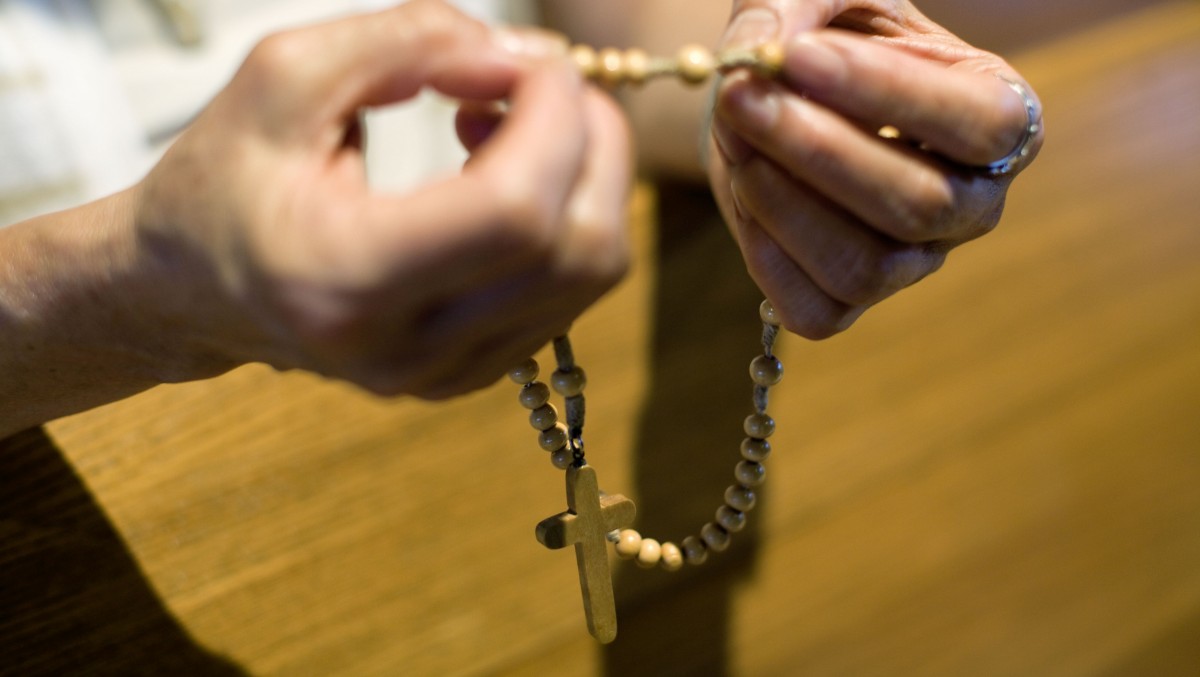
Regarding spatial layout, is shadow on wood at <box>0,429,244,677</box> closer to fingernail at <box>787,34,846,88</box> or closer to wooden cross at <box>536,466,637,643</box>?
wooden cross at <box>536,466,637,643</box>

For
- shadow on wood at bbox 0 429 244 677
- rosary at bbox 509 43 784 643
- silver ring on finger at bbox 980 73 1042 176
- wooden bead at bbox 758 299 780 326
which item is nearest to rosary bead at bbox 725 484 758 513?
rosary at bbox 509 43 784 643

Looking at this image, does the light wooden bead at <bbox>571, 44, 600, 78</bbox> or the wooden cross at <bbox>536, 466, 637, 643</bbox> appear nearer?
the light wooden bead at <bbox>571, 44, 600, 78</bbox>

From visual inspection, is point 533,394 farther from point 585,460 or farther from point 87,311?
point 87,311

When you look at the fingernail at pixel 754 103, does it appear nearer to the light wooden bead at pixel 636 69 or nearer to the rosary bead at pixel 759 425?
the light wooden bead at pixel 636 69

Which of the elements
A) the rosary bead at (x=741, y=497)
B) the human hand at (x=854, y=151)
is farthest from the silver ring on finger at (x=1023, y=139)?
the rosary bead at (x=741, y=497)

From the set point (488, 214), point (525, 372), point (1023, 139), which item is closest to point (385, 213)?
point (488, 214)

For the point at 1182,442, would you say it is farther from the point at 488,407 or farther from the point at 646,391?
the point at 488,407

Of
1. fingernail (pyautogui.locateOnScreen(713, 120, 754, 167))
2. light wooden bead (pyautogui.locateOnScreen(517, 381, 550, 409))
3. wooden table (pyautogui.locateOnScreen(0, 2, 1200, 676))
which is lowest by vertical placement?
wooden table (pyautogui.locateOnScreen(0, 2, 1200, 676))

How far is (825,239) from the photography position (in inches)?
14.6

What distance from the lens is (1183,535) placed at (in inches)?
32.9

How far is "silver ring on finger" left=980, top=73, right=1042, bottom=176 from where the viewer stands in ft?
1.19

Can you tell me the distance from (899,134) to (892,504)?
43cm

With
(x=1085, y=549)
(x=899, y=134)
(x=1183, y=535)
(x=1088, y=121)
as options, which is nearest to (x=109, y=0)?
(x=899, y=134)

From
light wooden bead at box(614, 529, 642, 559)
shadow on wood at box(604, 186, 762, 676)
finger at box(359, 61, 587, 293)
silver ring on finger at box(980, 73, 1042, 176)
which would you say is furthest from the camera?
shadow on wood at box(604, 186, 762, 676)
